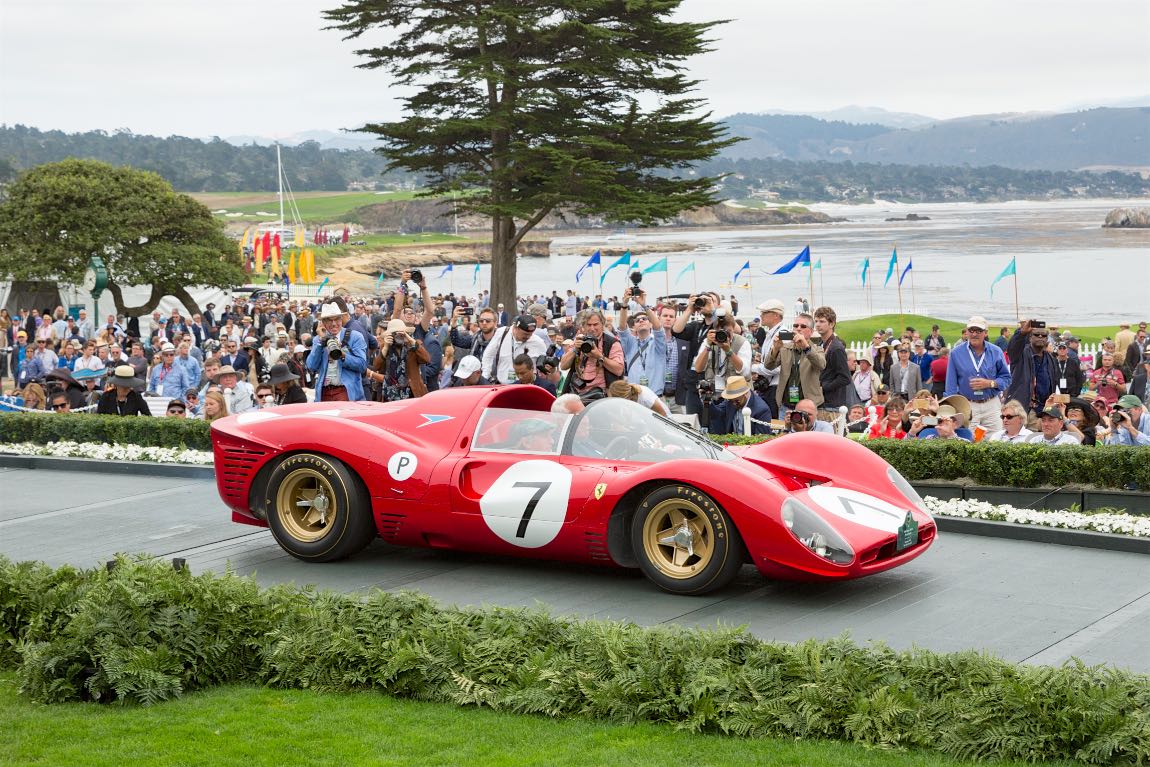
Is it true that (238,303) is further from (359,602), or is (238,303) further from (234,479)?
(359,602)

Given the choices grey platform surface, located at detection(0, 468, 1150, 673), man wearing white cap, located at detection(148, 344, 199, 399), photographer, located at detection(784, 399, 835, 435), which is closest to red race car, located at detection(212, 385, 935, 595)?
grey platform surface, located at detection(0, 468, 1150, 673)

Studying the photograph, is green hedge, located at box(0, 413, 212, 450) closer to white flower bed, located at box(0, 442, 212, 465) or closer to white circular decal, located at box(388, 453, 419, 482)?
white flower bed, located at box(0, 442, 212, 465)

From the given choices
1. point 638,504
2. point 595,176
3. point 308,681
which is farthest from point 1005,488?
point 595,176

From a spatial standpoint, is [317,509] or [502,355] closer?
[317,509]

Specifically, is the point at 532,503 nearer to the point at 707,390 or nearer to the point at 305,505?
the point at 305,505

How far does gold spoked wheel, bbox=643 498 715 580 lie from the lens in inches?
339

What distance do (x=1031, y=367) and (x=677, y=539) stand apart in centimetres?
859

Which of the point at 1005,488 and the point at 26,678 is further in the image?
the point at 1005,488

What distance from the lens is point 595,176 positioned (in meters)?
39.6

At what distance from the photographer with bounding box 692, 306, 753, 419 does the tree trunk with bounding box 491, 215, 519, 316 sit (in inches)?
1142

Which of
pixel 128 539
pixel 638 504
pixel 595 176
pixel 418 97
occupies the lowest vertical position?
pixel 128 539

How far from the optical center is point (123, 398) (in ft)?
56.5

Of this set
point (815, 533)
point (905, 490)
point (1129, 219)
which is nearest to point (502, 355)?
point (905, 490)

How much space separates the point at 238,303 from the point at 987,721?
3994 centimetres
